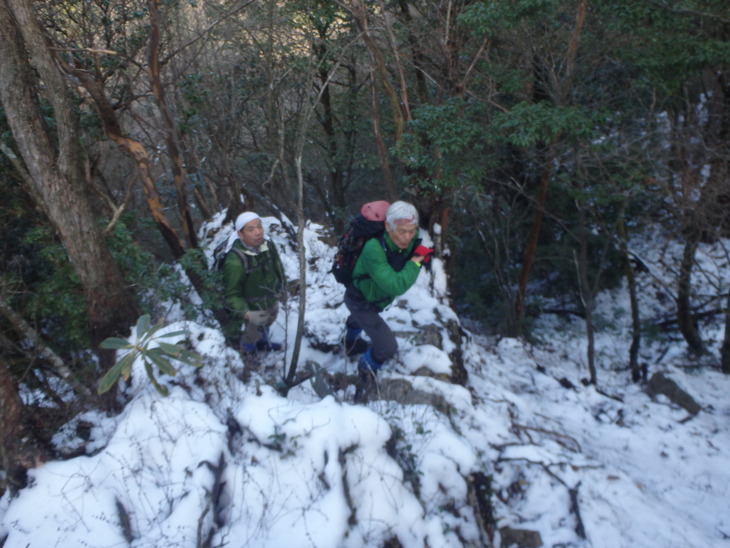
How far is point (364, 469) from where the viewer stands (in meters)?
3.14

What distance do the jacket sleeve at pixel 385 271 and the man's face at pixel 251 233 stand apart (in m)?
1.07

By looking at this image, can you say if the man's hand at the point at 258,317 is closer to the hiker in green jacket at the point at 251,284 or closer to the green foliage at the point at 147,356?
the hiker in green jacket at the point at 251,284

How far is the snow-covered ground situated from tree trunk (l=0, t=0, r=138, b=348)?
2.64 feet

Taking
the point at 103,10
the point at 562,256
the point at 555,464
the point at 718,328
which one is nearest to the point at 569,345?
the point at 562,256

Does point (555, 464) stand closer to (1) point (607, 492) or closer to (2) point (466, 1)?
(1) point (607, 492)

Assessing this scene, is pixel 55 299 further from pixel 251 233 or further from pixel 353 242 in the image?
pixel 353 242

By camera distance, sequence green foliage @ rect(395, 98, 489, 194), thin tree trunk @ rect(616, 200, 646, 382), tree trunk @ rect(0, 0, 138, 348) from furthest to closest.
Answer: thin tree trunk @ rect(616, 200, 646, 382), green foliage @ rect(395, 98, 489, 194), tree trunk @ rect(0, 0, 138, 348)

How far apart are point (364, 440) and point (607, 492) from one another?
2110 millimetres

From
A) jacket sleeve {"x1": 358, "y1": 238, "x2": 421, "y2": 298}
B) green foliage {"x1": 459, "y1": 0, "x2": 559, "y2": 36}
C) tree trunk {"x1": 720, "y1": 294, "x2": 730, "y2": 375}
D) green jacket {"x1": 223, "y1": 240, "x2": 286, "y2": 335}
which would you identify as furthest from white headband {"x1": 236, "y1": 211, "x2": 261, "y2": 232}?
tree trunk {"x1": 720, "y1": 294, "x2": 730, "y2": 375}

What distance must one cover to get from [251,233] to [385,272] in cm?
132

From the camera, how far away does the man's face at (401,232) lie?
3412mm

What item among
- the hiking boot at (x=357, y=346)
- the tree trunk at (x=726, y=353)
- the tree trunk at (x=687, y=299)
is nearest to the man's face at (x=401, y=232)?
the hiking boot at (x=357, y=346)

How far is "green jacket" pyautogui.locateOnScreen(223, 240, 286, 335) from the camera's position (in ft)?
13.4

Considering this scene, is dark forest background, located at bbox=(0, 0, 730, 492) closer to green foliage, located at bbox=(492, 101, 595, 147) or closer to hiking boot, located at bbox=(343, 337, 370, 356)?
→ green foliage, located at bbox=(492, 101, 595, 147)
